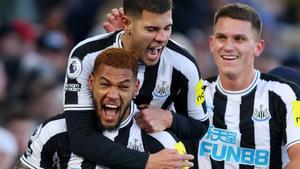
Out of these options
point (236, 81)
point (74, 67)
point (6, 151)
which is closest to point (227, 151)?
point (236, 81)

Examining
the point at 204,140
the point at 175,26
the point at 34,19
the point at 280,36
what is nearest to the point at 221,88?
the point at 204,140

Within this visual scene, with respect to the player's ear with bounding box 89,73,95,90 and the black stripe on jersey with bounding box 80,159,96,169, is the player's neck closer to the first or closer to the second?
the player's ear with bounding box 89,73,95,90

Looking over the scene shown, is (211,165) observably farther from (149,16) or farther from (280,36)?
(280,36)

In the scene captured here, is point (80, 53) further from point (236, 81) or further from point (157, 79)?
point (236, 81)

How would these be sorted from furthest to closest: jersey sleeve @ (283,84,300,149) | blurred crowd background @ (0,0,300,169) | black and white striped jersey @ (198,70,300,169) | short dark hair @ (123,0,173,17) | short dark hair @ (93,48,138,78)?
blurred crowd background @ (0,0,300,169) → black and white striped jersey @ (198,70,300,169) → jersey sleeve @ (283,84,300,149) → short dark hair @ (123,0,173,17) → short dark hair @ (93,48,138,78)

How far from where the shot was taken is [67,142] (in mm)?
8141

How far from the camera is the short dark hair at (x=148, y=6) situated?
8047 millimetres

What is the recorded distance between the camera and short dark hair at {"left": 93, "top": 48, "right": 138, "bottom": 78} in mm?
7934

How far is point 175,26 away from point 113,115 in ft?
18.7

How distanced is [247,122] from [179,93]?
0.66m

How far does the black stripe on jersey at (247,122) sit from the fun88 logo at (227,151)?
0.04m

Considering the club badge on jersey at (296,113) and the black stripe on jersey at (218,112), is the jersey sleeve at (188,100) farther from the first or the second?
the club badge on jersey at (296,113)

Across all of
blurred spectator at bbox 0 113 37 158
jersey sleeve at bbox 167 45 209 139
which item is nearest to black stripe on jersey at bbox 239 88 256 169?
jersey sleeve at bbox 167 45 209 139

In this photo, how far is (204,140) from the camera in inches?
344
